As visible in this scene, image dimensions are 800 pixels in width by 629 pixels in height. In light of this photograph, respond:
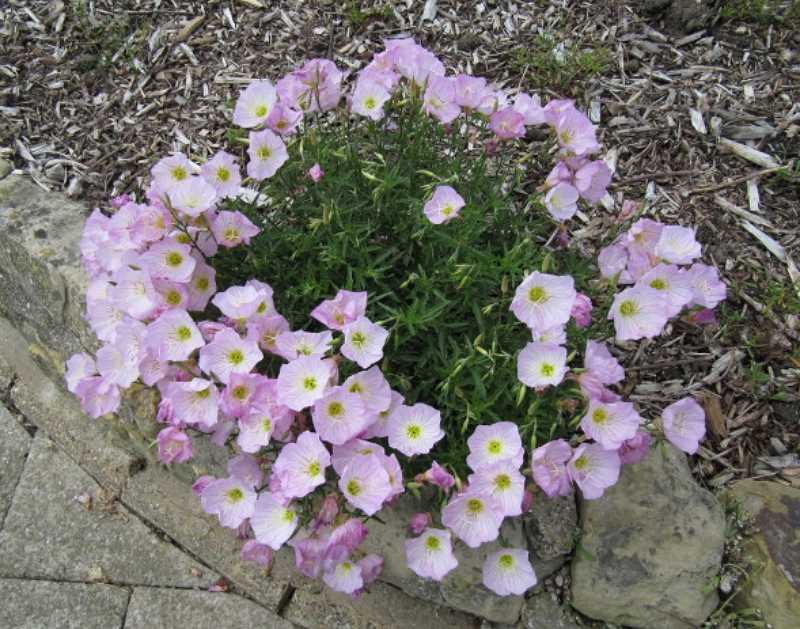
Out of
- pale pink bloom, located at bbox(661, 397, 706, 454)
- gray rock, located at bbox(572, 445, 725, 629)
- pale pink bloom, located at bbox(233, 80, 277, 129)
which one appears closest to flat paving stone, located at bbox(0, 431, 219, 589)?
gray rock, located at bbox(572, 445, 725, 629)

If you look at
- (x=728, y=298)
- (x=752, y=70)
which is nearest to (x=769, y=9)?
(x=752, y=70)

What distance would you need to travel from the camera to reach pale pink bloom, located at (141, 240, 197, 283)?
7.05 feet


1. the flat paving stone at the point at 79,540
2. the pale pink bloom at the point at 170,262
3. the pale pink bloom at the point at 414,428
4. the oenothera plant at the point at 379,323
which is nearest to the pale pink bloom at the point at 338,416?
the oenothera plant at the point at 379,323

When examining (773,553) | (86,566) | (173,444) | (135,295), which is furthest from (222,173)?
(773,553)

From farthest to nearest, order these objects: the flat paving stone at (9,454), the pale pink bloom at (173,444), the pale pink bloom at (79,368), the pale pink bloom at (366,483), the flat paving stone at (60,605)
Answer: the flat paving stone at (9,454) → the flat paving stone at (60,605) → the pale pink bloom at (79,368) → the pale pink bloom at (173,444) → the pale pink bloom at (366,483)

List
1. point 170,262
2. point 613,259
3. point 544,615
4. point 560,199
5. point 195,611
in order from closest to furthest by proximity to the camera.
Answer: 1. point 170,262
2. point 613,259
3. point 560,199
4. point 544,615
5. point 195,611

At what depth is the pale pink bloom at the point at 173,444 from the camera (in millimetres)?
2148

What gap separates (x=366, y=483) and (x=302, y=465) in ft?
0.56

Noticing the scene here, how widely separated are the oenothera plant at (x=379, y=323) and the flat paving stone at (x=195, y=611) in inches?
22.0

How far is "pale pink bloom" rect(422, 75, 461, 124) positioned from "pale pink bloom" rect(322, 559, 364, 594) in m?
1.33

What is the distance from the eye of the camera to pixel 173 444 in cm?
217

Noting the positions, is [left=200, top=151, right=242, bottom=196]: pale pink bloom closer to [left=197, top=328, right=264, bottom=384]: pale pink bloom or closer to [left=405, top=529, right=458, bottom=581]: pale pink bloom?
[left=197, top=328, right=264, bottom=384]: pale pink bloom

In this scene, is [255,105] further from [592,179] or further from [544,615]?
[544,615]

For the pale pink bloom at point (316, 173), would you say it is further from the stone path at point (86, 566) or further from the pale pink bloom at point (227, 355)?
the stone path at point (86, 566)
